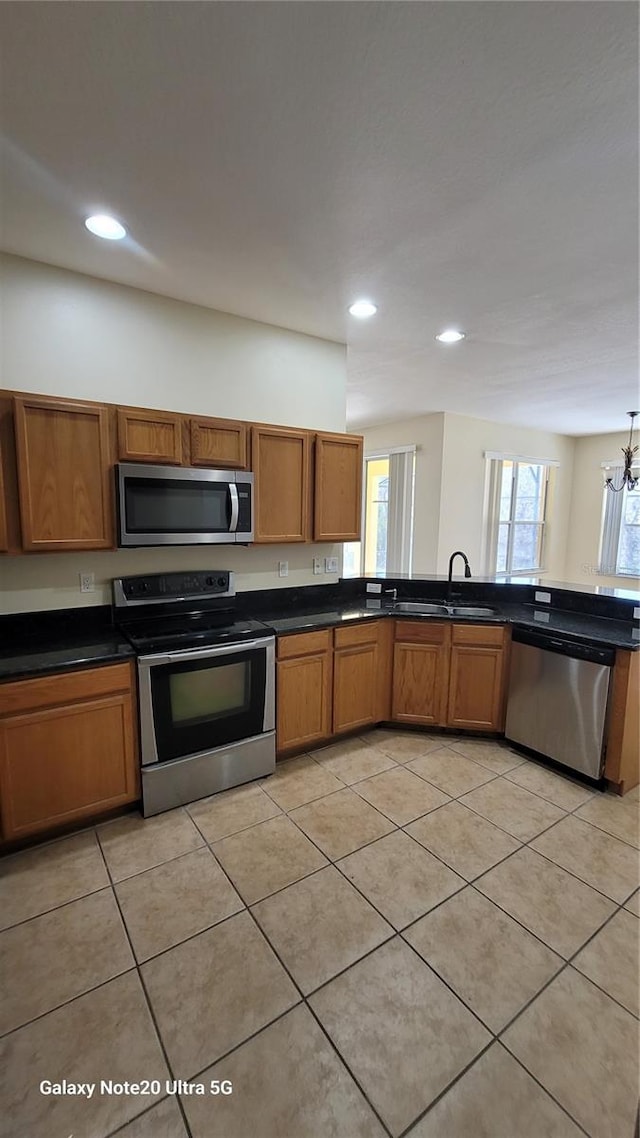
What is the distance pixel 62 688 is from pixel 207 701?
736 mm

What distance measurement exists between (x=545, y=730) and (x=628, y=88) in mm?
2925

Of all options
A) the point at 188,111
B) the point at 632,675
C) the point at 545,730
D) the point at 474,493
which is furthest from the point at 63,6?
the point at 474,493

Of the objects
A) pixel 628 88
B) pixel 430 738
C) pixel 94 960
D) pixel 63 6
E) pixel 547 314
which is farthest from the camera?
pixel 430 738

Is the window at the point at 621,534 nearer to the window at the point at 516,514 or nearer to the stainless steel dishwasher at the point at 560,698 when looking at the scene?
the window at the point at 516,514

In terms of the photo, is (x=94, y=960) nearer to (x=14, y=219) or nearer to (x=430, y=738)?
(x=430, y=738)

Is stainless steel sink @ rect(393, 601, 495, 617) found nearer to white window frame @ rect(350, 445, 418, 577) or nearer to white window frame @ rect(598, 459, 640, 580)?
white window frame @ rect(350, 445, 418, 577)

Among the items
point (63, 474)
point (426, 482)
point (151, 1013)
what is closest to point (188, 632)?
point (63, 474)

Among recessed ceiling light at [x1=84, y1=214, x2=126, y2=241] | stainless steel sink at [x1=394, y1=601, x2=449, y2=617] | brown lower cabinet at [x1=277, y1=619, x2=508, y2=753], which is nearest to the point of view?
recessed ceiling light at [x1=84, y1=214, x2=126, y2=241]

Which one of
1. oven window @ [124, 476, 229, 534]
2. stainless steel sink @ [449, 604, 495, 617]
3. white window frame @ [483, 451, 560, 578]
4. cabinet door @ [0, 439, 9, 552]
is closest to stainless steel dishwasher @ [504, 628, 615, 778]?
stainless steel sink @ [449, 604, 495, 617]

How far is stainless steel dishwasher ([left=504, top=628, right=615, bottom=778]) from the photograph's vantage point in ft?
8.81

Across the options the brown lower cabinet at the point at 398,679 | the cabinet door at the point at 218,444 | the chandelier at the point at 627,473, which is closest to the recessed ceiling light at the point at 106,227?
the cabinet door at the point at 218,444

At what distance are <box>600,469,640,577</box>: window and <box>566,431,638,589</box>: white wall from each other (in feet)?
0.28

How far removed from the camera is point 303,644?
2.90 meters

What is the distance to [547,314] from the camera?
114 inches
